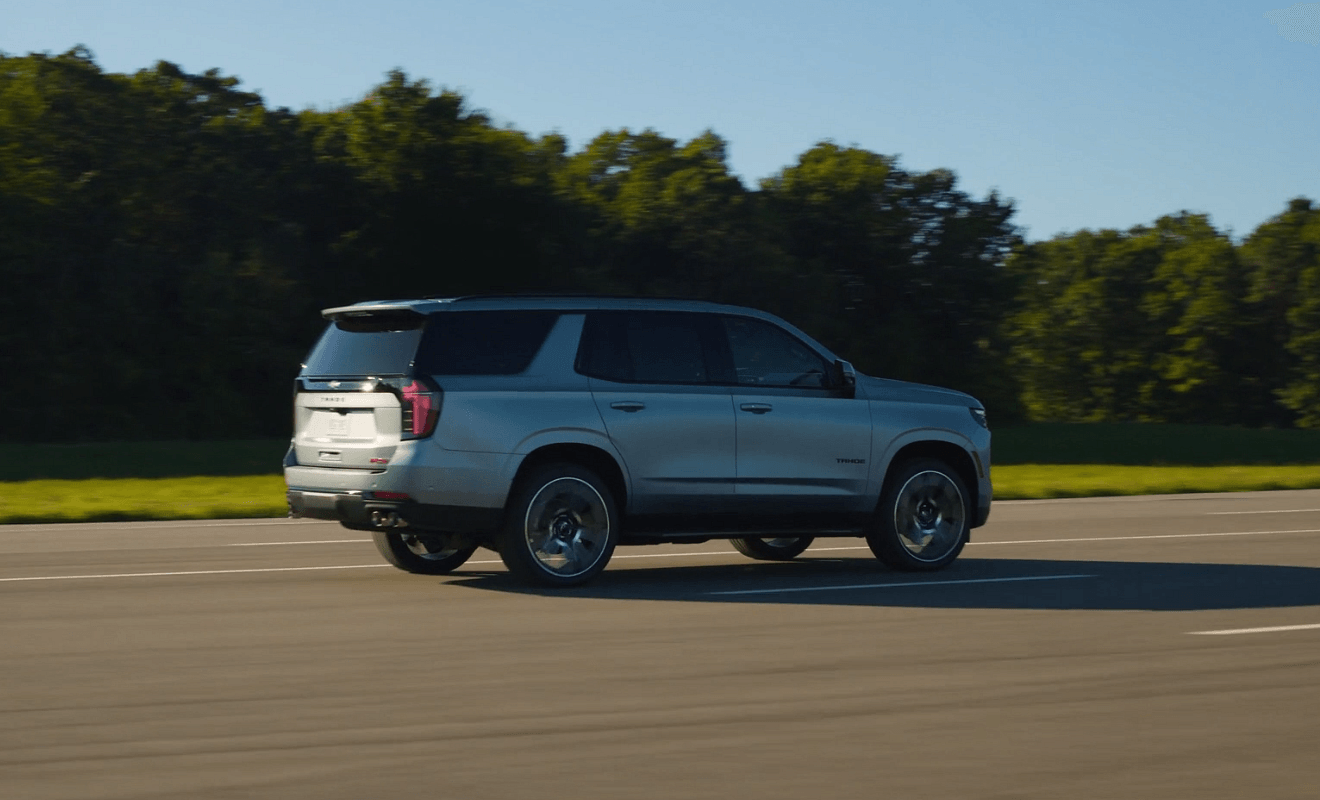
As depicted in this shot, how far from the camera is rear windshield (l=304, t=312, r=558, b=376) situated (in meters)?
11.5

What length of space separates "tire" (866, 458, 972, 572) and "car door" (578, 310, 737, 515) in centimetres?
140

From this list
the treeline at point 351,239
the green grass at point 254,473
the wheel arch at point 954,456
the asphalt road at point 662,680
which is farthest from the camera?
the treeline at point 351,239

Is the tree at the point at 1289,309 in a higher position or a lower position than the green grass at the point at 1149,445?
higher

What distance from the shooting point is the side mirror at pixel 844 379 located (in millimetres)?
12953

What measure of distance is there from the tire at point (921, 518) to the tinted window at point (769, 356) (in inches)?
40.3

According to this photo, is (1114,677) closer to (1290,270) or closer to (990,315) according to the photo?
(990,315)

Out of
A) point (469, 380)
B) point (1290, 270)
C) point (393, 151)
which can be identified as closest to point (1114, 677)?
point (469, 380)

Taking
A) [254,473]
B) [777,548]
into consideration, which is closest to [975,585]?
[777,548]

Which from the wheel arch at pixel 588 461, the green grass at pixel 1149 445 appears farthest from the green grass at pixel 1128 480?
the wheel arch at pixel 588 461

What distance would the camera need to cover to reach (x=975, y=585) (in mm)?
12398

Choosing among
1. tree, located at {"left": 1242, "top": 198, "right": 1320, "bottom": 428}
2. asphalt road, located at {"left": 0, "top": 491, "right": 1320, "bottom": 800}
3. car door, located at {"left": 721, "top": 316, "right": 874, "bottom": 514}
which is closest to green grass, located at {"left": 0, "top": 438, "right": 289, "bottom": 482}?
asphalt road, located at {"left": 0, "top": 491, "right": 1320, "bottom": 800}

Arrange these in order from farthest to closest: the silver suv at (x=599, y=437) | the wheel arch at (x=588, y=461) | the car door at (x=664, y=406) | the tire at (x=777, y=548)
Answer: the tire at (x=777, y=548)
the car door at (x=664, y=406)
the wheel arch at (x=588, y=461)
the silver suv at (x=599, y=437)

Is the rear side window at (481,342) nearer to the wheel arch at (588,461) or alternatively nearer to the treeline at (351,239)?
the wheel arch at (588,461)

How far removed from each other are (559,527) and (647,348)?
1.41 m
